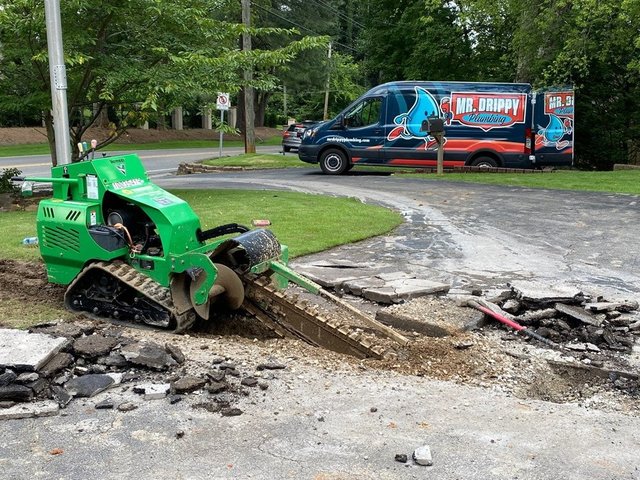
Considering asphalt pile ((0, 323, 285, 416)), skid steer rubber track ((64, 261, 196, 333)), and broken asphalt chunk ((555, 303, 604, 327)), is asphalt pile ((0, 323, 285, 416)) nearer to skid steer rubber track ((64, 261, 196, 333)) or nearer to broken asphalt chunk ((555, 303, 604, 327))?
skid steer rubber track ((64, 261, 196, 333))

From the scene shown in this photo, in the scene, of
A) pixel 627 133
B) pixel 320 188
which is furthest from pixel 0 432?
pixel 627 133

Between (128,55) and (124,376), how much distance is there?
12.1m

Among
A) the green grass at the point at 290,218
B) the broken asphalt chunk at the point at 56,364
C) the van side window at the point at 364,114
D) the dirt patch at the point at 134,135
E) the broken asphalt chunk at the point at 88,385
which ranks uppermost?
the van side window at the point at 364,114

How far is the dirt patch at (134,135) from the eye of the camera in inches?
1620

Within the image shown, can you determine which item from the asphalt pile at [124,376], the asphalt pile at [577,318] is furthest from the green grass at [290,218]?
the asphalt pile at [124,376]

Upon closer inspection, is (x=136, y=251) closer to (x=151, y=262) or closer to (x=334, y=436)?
(x=151, y=262)

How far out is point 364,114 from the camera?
22.0 m

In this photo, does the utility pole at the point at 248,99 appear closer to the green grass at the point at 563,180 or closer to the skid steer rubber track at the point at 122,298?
the green grass at the point at 563,180

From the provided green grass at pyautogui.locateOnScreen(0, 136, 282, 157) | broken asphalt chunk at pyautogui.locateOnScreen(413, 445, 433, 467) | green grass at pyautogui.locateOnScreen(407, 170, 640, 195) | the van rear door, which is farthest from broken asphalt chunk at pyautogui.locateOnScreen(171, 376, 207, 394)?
green grass at pyautogui.locateOnScreen(0, 136, 282, 157)

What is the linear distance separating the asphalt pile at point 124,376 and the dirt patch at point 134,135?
30.3 meters

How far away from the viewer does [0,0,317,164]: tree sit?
47.0 ft

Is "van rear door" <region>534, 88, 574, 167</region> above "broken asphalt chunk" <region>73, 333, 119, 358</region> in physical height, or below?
above

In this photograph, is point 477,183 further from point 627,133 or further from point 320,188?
point 627,133

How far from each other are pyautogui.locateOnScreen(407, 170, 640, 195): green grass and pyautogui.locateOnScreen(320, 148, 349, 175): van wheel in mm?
2159
